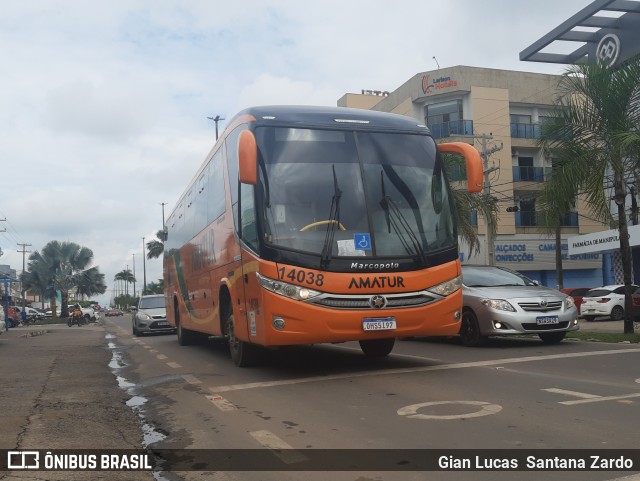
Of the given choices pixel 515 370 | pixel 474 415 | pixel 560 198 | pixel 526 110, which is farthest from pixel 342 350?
pixel 526 110

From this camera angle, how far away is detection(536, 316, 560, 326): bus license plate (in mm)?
11221

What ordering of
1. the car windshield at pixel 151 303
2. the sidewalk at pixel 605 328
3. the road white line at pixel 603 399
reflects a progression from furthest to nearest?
the car windshield at pixel 151 303 → the sidewalk at pixel 605 328 → the road white line at pixel 603 399

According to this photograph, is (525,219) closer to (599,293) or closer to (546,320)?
(599,293)

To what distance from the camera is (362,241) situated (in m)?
8.11

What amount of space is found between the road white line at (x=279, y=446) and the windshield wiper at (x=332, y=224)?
2.75m

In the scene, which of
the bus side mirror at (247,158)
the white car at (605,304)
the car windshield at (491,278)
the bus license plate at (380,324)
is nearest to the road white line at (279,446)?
the bus license plate at (380,324)

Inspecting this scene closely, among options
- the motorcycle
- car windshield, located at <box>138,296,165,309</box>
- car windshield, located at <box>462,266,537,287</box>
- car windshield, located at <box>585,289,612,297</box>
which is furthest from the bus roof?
the motorcycle

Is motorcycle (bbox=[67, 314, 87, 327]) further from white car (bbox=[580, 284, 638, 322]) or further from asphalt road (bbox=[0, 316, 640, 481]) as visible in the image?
asphalt road (bbox=[0, 316, 640, 481])

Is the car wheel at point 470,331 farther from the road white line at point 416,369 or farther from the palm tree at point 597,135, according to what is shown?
the palm tree at point 597,135

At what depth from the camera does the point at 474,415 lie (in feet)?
19.0

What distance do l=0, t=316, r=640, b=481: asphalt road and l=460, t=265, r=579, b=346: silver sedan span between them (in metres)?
0.56

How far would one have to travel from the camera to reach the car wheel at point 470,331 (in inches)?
473

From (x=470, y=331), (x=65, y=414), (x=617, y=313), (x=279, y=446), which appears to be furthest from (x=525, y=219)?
(x=279, y=446)

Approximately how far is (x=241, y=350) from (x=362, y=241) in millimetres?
2917
